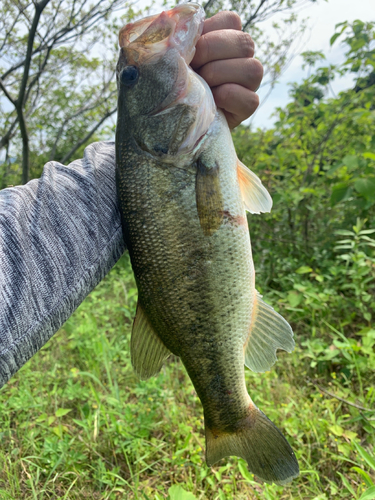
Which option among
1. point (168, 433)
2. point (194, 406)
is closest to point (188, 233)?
point (168, 433)

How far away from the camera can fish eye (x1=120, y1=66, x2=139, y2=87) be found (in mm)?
1404

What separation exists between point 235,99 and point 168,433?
2035mm

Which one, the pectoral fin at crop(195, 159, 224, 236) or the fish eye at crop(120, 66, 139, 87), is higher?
the fish eye at crop(120, 66, 139, 87)

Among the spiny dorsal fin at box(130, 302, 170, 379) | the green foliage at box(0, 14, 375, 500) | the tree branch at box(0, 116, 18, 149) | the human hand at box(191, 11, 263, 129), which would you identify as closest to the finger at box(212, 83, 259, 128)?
the human hand at box(191, 11, 263, 129)

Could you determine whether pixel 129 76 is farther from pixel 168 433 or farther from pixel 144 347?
pixel 168 433

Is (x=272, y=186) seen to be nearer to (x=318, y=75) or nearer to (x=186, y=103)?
(x=318, y=75)

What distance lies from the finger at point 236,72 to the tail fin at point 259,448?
1.41 m

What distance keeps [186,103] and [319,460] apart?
2.09 m

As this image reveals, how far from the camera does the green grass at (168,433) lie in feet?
5.94

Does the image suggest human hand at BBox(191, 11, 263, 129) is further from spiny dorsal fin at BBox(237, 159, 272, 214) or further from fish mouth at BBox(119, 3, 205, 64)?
spiny dorsal fin at BBox(237, 159, 272, 214)

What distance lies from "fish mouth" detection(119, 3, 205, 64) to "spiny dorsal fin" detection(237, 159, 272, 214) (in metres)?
0.53

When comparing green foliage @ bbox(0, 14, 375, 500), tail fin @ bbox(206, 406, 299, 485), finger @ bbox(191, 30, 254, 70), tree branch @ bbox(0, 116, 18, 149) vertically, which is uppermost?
finger @ bbox(191, 30, 254, 70)

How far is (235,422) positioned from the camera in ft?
4.66

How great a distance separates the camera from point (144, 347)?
1.41 metres
